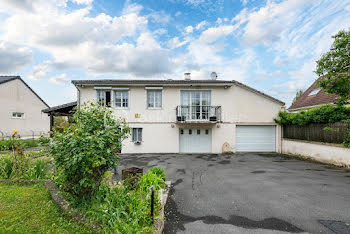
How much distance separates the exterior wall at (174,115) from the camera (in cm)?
1155

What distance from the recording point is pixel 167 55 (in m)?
12.0

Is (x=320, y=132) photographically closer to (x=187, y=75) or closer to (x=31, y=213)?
(x=187, y=75)

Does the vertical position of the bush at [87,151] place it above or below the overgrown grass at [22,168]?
above

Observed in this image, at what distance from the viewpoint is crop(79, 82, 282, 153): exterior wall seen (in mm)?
11547

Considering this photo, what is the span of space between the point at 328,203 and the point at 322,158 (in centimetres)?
621

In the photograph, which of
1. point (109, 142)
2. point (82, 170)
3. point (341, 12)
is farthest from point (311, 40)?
point (82, 170)

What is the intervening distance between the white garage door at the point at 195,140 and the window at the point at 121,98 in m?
4.94

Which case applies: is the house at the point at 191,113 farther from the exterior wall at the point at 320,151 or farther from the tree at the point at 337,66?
the tree at the point at 337,66

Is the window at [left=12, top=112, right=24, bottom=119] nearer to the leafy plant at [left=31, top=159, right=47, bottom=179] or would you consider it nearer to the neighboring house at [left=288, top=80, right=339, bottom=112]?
the leafy plant at [left=31, top=159, right=47, bottom=179]

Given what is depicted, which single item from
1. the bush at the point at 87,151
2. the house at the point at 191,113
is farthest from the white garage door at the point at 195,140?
the bush at the point at 87,151

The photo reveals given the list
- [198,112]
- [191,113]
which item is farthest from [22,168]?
[198,112]

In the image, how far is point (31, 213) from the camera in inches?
118

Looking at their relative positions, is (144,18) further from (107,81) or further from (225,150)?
(225,150)

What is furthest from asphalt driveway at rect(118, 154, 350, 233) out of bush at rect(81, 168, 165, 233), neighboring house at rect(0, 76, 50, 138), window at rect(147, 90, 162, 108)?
neighboring house at rect(0, 76, 50, 138)
